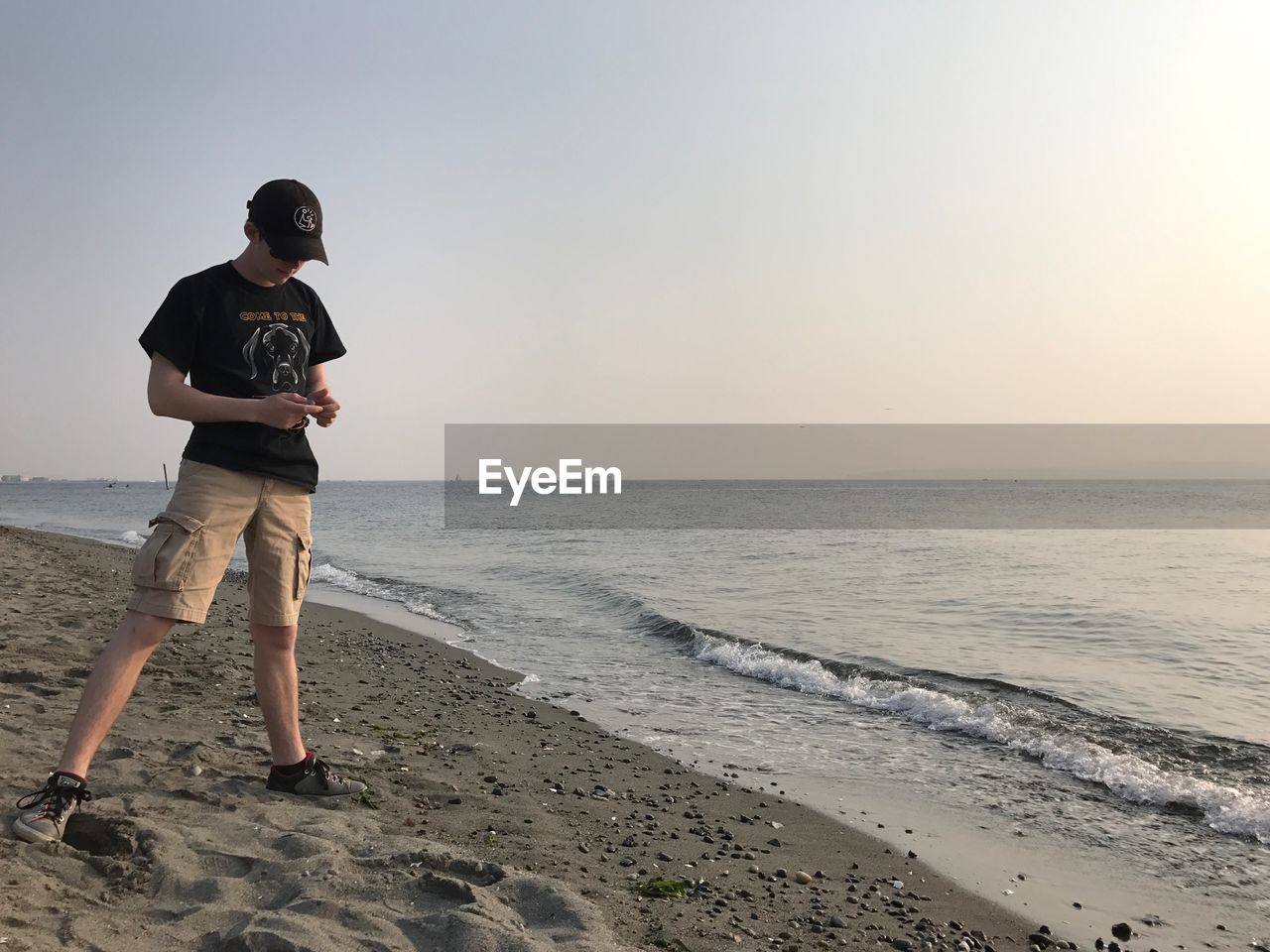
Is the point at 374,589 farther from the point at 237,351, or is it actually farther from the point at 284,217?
the point at 284,217

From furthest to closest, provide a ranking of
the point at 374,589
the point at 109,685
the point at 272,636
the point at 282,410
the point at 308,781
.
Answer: the point at 374,589
the point at 308,781
the point at 272,636
the point at 282,410
the point at 109,685

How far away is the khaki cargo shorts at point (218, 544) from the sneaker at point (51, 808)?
1.88ft

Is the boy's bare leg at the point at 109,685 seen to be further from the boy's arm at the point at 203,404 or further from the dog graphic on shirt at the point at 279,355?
the dog graphic on shirt at the point at 279,355

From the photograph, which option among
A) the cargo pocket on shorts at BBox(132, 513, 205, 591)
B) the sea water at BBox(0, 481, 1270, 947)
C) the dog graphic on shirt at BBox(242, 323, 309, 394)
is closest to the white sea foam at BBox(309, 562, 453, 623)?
the sea water at BBox(0, 481, 1270, 947)

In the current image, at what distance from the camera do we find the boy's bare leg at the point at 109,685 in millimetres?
2828

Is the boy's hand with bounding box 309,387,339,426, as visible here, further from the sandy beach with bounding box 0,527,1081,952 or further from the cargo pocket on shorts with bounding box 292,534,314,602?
the sandy beach with bounding box 0,527,1081,952

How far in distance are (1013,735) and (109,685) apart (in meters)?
6.05

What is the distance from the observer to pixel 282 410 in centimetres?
299

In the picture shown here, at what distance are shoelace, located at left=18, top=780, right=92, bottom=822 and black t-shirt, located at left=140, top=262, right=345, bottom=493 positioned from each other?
1123 millimetres

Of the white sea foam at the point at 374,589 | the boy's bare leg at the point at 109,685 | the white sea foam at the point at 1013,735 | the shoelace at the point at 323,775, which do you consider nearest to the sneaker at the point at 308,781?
the shoelace at the point at 323,775

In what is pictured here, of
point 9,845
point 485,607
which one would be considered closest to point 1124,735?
point 9,845

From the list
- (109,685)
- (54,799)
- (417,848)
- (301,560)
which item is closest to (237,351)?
(301,560)

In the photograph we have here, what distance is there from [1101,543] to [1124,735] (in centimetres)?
2240

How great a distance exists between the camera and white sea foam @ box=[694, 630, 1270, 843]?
5184 millimetres
